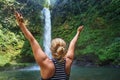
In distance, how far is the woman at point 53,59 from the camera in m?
2.68

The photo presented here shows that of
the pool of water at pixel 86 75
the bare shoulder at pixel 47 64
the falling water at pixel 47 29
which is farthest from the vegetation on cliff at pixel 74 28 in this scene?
the bare shoulder at pixel 47 64

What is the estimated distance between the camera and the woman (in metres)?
2.68

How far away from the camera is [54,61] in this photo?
9.10ft

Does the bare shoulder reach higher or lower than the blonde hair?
lower

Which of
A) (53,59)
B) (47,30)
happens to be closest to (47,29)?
(47,30)

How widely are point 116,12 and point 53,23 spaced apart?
22.1ft

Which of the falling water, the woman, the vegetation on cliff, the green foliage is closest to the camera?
the woman

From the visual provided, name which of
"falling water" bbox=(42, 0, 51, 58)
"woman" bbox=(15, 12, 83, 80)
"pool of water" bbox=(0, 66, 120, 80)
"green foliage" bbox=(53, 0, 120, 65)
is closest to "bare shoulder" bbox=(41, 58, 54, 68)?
"woman" bbox=(15, 12, 83, 80)

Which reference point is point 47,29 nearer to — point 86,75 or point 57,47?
point 86,75

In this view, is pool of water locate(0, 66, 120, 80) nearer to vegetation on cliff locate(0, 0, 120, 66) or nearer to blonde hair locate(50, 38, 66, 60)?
vegetation on cliff locate(0, 0, 120, 66)

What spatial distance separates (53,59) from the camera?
110 inches

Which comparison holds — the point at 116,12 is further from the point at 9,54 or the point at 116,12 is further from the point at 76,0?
the point at 9,54

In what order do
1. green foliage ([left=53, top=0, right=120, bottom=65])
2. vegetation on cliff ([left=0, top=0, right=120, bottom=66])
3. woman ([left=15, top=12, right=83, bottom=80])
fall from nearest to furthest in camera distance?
woman ([left=15, top=12, right=83, bottom=80]), green foliage ([left=53, top=0, right=120, bottom=65]), vegetation on cliff ([left=0, top=0, right=120, bottom=66])

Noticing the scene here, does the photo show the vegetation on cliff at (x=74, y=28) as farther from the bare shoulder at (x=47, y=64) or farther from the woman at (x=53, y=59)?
the bare shoulder at (x=47, y=64)
